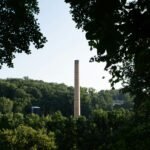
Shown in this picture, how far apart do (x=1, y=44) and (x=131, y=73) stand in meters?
3.13

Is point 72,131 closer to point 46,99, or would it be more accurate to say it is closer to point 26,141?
point 26,141

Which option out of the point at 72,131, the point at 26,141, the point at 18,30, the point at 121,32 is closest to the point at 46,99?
the point at 72,131

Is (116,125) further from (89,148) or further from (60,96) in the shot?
(60,96)

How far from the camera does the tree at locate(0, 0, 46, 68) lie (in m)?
10.0

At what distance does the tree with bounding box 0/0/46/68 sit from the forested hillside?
108 metres

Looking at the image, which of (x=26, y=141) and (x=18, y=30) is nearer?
(x=18, y=30)

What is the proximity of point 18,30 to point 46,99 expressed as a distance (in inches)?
5084

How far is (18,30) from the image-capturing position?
33.5ft

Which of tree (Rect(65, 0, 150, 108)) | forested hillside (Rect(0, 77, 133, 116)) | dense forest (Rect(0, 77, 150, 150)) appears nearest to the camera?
tree (Rect(65, 0, 150, 108))

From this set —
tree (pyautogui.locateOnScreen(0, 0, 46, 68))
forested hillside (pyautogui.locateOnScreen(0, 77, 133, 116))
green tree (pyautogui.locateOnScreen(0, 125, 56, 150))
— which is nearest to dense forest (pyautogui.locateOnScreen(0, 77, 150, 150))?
green tree (pyautogui.locateOnScreen(0, 125, 56, 150))

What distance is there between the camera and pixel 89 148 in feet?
193

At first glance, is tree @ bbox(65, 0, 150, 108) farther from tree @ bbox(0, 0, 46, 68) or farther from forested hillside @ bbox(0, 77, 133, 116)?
forested hillside @ bbox(0, 77, 133, 116)

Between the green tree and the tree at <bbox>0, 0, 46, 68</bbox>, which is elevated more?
the tree at <bbox>0, 0, 46, 68</bbox>

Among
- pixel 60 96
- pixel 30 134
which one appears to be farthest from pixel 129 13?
pixel 60 96
